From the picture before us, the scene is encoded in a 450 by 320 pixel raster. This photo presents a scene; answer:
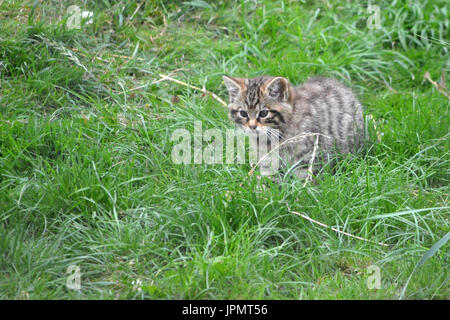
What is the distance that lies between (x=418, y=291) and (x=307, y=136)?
1.98 metres

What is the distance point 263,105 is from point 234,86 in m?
0.38

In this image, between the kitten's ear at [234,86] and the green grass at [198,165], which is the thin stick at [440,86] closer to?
the green grass at [198,165]

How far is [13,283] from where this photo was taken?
359 centimetres

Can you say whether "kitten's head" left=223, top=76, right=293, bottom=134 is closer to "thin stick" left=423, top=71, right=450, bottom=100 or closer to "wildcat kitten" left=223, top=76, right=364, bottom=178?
"wildcat kitten" left=223, top=76, right=364, bottom=178

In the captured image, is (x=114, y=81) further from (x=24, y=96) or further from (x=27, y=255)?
(x=27, y=255)

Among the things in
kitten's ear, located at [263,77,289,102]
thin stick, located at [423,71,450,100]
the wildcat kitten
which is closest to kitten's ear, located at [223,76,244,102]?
the wildcat kitten

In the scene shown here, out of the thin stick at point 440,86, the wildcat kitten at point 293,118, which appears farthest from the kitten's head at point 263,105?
the thin stick at point 440,86

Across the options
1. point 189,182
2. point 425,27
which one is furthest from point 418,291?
point 425,27

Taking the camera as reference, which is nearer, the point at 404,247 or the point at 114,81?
the point at 404,247

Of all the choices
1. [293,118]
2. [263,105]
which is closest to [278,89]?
[263,105]

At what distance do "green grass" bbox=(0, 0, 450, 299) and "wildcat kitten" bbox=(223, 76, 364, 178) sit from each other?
10.0 inches

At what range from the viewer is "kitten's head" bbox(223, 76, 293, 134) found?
17.5 feet

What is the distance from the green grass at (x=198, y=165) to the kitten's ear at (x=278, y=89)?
66cm

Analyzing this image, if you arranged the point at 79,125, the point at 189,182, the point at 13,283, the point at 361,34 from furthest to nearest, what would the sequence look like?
the point at 361,34 < the point at 79,125 < the point at 189,182 < the point at 13,283
